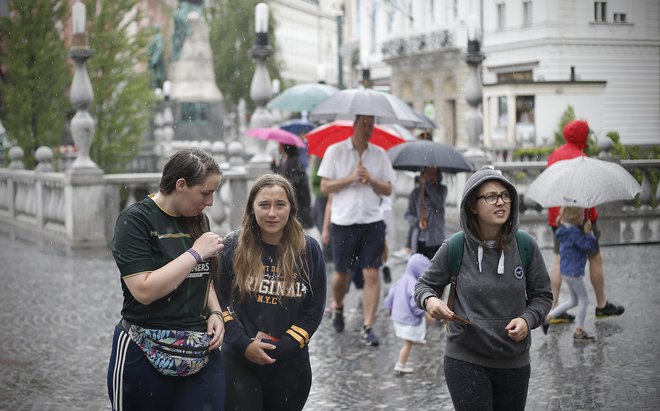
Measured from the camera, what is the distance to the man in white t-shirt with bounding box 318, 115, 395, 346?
9344 mm

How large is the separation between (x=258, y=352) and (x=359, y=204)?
185 inches

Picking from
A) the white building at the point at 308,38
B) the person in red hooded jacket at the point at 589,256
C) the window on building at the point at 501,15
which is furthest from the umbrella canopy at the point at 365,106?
the white building at the point at 308,38

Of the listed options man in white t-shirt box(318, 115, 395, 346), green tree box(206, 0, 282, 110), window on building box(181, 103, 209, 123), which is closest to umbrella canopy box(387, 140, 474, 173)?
man in white t-shirt box(318, 115, 395, 346)

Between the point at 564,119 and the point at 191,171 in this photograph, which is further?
the point at 564,119

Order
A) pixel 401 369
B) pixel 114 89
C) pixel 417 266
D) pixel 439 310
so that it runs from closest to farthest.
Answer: pixel 439 310
pixel 401 369
pixel 417 266
pixel 114 89

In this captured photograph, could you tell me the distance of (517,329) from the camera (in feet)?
15.2

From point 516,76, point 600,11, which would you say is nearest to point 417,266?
point 600,11

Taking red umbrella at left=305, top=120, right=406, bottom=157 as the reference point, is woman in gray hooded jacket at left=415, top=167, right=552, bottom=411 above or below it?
below

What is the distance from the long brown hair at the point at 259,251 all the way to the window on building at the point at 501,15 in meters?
13.7

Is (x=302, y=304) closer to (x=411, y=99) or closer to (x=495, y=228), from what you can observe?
(x=495, y=228)

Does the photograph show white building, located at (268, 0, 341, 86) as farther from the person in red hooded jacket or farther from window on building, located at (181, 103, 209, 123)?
the person in red hooded jacket

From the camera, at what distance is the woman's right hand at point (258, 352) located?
4770 millimetres

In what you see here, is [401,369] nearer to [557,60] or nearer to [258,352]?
[258,352]

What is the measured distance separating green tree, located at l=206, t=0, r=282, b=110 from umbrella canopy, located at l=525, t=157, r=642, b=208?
5480 centimetres
